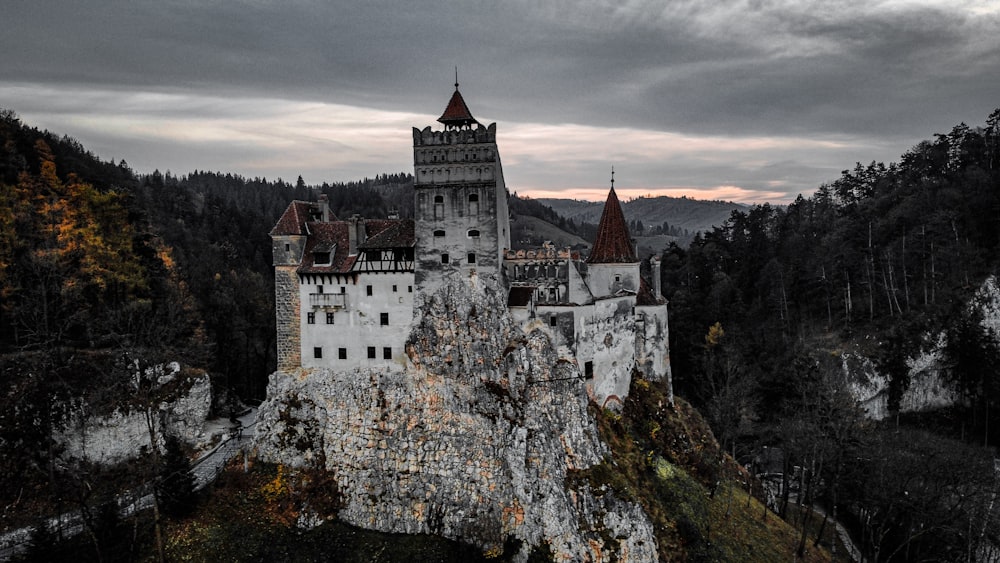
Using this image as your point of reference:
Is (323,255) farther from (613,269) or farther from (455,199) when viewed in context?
(613,269)

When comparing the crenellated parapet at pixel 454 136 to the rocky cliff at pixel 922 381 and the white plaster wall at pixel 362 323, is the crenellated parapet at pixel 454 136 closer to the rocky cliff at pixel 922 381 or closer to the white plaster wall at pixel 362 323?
the white plaster wall at pixel 362 323

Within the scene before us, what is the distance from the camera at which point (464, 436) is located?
3538 cm

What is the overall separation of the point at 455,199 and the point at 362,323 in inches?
403

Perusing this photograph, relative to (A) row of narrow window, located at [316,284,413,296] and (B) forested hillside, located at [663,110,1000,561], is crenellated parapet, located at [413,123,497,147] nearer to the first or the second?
(A) row of narrow window, located at [316,284,413,296]

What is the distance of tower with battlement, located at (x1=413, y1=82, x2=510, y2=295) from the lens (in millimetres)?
36281

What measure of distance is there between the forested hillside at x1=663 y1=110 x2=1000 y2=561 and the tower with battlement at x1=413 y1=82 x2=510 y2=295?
78.7ft

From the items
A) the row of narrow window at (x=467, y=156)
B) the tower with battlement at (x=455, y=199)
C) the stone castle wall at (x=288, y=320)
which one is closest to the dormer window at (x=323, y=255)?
the stone castle wall at (x=288, y=320)

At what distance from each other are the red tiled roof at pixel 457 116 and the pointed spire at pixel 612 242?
10.8 meters

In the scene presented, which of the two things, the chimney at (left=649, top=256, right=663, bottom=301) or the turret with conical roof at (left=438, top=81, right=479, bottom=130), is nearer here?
the turret with conical roof at (left=438, top=81, right=479, bottom=130)

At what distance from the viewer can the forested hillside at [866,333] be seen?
37000mm

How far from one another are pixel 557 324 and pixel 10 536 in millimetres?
32447

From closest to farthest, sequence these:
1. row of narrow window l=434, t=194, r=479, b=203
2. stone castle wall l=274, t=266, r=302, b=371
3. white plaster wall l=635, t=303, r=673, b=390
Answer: row of narrow window l=434, t=194, r=479, b=203 → stone castle wall l=274, t=266, r=302, b=371 → white plaster wall l=635, t=303, r=673, b=390

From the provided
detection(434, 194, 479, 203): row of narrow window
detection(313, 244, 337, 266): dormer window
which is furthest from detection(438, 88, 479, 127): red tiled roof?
detection(313, 244, 337, 266): dormer window

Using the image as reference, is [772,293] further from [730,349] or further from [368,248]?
[368,248]
